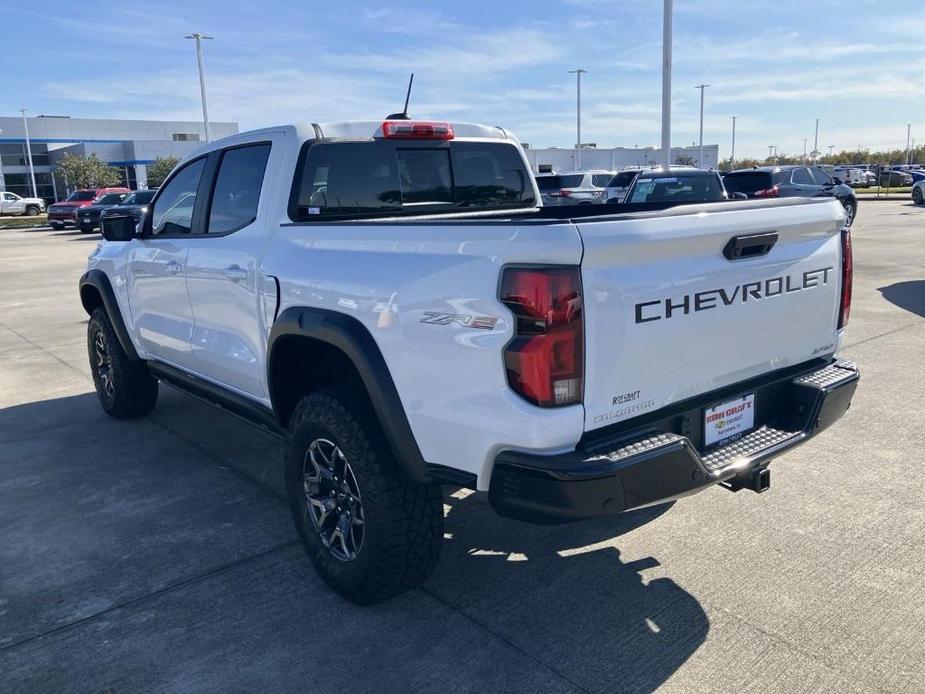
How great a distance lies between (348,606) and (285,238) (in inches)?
66.4

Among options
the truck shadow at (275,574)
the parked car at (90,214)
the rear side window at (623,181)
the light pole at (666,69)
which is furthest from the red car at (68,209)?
the truck shadow at (275,574)

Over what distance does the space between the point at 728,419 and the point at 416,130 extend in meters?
2.25

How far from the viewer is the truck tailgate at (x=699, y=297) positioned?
2549 mm

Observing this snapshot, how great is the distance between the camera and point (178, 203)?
485 cm

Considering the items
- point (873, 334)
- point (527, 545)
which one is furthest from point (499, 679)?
point (873, 334)

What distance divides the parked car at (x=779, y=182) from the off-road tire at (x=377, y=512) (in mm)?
16351

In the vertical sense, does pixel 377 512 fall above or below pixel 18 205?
above

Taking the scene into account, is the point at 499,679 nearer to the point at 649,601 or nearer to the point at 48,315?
the point at 649,601

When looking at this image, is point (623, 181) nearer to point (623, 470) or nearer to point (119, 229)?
point (119, 229)

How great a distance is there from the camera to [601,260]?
251 cm

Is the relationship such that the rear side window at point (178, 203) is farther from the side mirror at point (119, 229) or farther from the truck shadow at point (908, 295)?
the truck shadow at point (908, 295)

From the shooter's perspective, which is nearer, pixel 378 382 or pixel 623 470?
pixel 623 470

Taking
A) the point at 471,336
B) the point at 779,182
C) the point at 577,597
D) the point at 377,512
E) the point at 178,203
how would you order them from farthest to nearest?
the point at 779,182 < the point at 178,203 < the point at 577,597 < the point at 377,512 < the point at 471,336

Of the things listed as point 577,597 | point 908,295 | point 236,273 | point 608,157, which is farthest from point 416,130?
point 608,157
